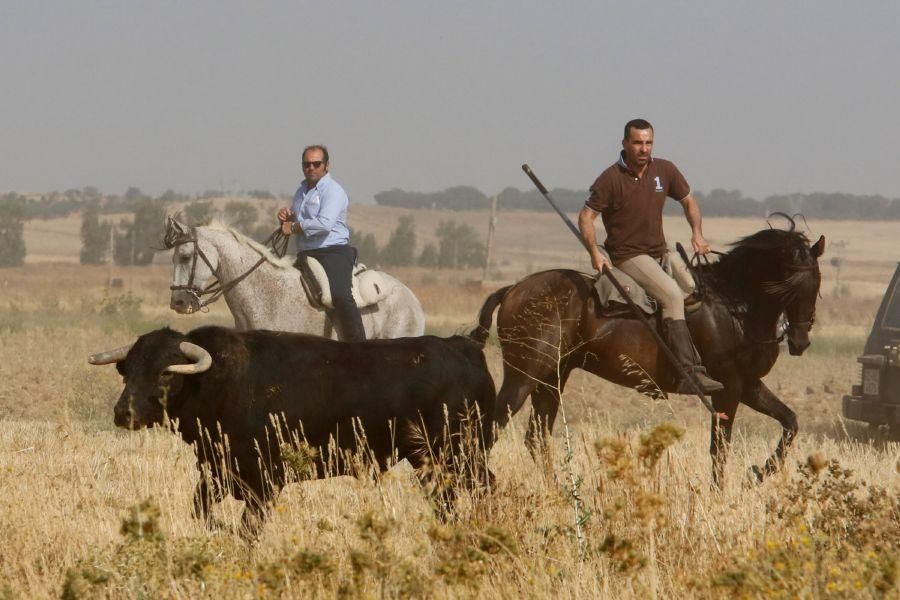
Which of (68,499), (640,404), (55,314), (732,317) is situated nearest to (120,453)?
(68,499)

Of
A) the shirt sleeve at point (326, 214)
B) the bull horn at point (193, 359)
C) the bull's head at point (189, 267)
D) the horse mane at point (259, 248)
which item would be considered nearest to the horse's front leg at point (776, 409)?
the shirt sleeve at point (326, 214)

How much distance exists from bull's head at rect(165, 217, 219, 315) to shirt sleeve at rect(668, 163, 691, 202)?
379 centimetres

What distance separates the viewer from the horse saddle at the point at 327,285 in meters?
11.5

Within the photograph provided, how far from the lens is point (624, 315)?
10625 mm

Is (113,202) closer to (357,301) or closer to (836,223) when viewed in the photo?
(836,223)

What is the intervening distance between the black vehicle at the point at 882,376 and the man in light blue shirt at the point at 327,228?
516 cm

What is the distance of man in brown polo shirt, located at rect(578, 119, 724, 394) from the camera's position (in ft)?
33.7

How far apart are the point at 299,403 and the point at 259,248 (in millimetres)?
4070

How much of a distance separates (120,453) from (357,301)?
7.30 feet

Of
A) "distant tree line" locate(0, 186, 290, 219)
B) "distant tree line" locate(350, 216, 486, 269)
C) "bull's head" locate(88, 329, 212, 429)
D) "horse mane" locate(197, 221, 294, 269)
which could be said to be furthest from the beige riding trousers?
"distant tree line" locate(0, 186, 290, 219)

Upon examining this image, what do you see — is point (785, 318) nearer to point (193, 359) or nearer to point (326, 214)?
point (326, 214)

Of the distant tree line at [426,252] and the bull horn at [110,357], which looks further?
the distant tree line at [426,252]

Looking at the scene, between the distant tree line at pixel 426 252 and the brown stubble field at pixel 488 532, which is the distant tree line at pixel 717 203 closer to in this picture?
the distant tree line at pixel 426 252

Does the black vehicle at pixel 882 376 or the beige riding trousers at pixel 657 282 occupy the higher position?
the beige riding trousers at pixel 657 282
